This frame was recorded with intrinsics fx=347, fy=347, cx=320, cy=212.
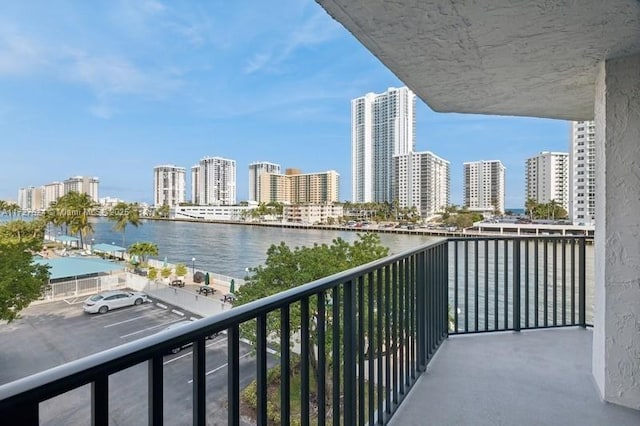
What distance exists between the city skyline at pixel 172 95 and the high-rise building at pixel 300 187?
290cm

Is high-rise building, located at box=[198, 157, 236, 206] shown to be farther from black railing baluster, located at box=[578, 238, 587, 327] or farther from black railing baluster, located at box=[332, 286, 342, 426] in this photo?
black railing baluster, located at box=[332, 286, 342, 426]

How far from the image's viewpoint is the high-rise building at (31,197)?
68.1 m

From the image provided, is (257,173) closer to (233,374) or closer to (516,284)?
(516,284)

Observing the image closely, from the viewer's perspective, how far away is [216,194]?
81438 mm

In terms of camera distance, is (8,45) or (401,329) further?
(8,45)

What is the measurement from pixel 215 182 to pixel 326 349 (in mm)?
84703

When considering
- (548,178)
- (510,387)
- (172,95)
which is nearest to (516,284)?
(510,387)

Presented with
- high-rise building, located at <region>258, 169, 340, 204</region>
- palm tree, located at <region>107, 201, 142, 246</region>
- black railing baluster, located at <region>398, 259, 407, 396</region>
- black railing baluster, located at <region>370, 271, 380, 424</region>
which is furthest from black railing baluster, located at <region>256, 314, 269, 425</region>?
high-rise building, located at <region>258, 169, 340, 204</region>

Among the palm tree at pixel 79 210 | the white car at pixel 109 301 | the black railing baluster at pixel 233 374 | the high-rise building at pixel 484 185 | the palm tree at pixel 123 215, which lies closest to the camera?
the black railing baluster at pixel 233 374

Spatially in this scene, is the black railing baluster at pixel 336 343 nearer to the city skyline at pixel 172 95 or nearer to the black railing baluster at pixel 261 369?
the black railing baluster at pixel 261 369

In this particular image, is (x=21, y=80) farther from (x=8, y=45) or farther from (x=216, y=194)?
(x=216, y=194)

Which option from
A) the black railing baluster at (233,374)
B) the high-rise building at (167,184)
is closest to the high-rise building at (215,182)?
the high-rise building at (167,184)

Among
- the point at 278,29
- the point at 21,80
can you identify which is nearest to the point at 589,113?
the point at 278,29

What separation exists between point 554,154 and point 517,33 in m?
62.7
